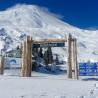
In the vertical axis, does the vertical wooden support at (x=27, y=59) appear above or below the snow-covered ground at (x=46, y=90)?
above

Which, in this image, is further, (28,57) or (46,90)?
(28,57)

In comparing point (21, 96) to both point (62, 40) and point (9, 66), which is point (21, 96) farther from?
point (9, 66)

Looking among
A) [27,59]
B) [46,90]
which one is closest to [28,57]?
[27,59]

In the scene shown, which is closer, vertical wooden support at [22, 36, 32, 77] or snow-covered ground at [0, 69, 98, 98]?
snow-covered ground at [0, 69, 98, 98]

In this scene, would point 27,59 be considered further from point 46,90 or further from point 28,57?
point 46,90

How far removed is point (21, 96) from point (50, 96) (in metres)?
0.97

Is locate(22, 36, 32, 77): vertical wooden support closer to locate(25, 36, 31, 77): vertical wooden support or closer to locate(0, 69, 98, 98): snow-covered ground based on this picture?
locate(25, 36, 31, 77): vertical wooden support

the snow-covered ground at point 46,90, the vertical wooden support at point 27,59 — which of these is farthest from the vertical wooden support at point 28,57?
the snow-covered ground at point 46,90

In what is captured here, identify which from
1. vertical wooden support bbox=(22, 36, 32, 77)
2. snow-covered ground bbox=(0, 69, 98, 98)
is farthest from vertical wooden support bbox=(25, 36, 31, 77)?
snow-covered ground bbox=(0, 69, 98, 98)

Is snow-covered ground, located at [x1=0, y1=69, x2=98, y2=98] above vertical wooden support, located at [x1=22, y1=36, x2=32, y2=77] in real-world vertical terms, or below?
below

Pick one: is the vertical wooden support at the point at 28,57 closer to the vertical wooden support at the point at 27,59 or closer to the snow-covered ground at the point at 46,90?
the vertical wooden support at the point at 27,59

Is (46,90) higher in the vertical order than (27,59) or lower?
lower

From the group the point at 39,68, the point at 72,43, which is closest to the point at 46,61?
the point at 39,68

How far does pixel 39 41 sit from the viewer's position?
2655cm
